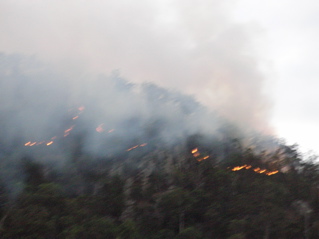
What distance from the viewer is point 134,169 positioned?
103 feet

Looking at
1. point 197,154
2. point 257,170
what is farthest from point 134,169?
point 257,170

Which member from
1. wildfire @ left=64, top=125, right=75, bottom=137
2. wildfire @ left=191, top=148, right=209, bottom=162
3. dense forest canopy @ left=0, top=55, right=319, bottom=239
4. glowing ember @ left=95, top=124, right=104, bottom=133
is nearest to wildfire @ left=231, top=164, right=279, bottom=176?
dense forest canopy @ left=0, top=55, right=319, bottom=239

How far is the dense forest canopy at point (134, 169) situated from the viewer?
75.6 feet

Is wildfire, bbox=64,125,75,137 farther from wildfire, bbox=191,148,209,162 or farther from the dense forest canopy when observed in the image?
wildfire, bbox=191,148,209,162

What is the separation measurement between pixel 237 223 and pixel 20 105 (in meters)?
20.5

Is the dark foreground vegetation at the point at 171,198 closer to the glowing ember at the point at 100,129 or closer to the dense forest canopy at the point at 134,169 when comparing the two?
the dense forest canopy at the point at 134,169

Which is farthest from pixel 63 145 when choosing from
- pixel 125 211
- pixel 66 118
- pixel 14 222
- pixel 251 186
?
pixel 251 186

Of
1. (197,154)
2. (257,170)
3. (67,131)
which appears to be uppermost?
(67,131)

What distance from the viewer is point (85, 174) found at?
2914cm

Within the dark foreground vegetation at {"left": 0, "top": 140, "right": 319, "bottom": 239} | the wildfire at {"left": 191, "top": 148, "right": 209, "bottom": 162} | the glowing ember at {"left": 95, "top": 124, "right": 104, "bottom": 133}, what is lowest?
the dark foreground vegetation at {"left": 0, "top": 140, "right": 319, "bottom": 239}

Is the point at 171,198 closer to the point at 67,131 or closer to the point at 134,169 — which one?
the point at 134,169

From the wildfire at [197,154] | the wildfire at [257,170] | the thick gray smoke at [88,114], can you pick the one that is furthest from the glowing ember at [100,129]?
the wildfire at [257,170]

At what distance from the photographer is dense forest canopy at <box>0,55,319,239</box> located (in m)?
23.0

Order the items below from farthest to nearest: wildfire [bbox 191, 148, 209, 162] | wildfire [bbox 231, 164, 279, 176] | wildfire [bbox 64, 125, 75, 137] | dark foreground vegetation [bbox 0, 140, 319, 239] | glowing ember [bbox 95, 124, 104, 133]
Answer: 1. glowing ember [bbox 95, 124, 104, 133]
2. wildfire [bbox 64, 125, 75, 137]
3. wildfire [bbox 191, 148, 209, 162]
4. wildfire [bbox 231, 164, 279, 176]
5. dark foreground vegetation [bbox 0, 140, 319, 239]
